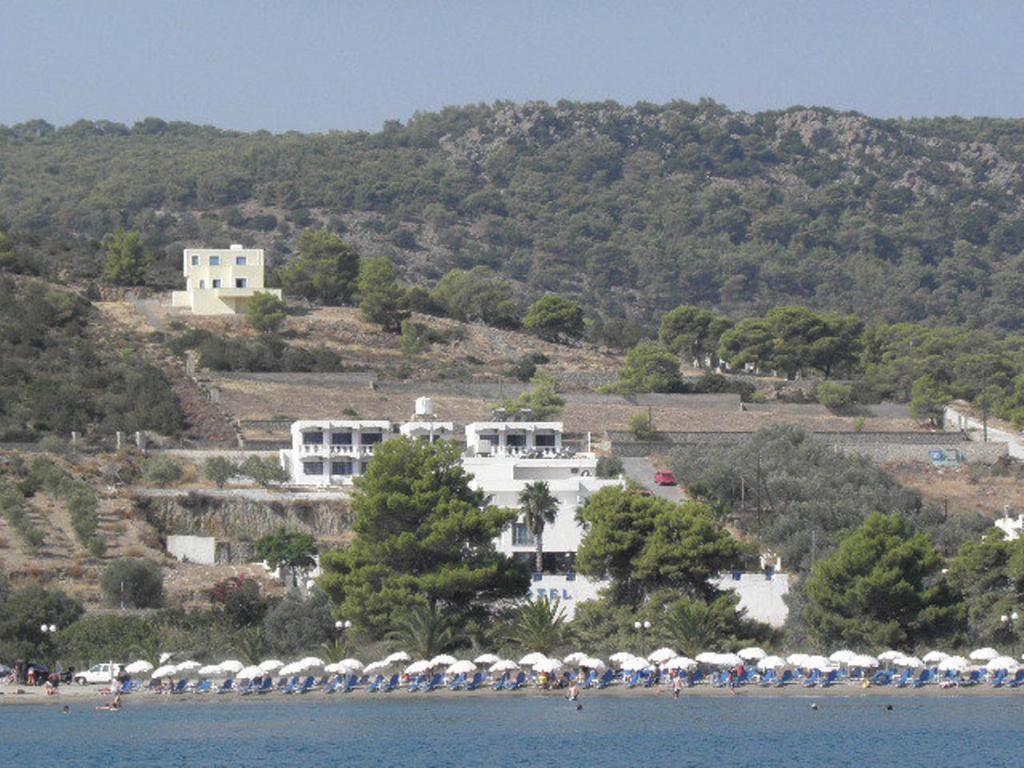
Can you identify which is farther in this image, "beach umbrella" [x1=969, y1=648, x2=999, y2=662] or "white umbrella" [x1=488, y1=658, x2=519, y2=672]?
"white umbrella" [x1=488, y1=658, x2=519, y2=672]

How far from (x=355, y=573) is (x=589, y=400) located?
45901 mm

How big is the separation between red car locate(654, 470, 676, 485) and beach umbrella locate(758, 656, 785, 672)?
31.0m

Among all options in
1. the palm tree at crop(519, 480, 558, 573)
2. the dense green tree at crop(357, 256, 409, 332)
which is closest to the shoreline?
the palm tree at crop(519, 480, 558, 573)

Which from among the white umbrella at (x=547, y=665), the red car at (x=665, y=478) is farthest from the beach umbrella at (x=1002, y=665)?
the red car at (x=665, y=478)

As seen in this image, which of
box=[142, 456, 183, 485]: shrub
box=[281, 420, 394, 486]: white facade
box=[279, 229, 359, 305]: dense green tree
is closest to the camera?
box=[142, 456, 183, 485]: shrub

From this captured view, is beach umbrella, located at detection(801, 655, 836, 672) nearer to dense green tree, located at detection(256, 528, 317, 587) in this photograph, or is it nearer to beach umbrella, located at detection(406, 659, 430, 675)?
Answer: beach umbrella, located at detection(406, 659, 430, 675)

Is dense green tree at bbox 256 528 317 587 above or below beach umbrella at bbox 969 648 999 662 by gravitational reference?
above

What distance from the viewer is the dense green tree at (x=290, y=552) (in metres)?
74.9

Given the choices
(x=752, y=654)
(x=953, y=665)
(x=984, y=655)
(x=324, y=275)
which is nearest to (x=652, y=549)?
(x=752, y=654)

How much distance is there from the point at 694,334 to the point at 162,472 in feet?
182

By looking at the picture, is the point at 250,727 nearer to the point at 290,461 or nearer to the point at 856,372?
the point at 290,461

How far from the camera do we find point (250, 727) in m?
57.2

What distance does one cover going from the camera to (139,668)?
6319cm

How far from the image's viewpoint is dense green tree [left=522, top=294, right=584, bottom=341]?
135125mm
